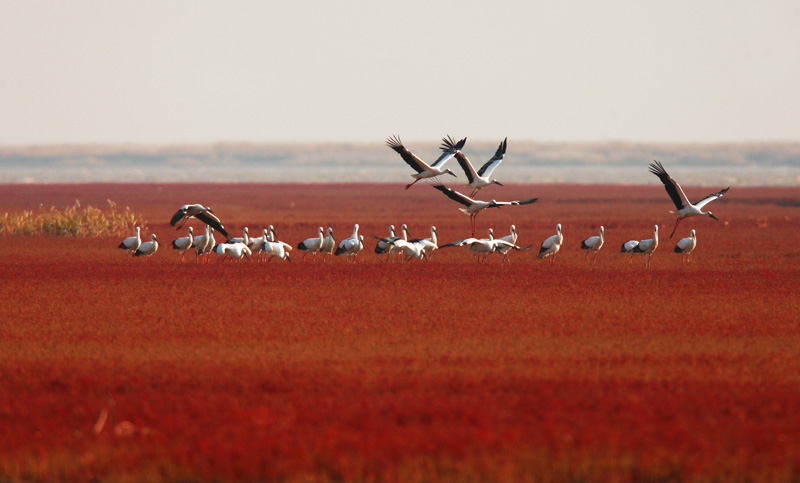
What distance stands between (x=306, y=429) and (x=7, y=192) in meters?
69.1

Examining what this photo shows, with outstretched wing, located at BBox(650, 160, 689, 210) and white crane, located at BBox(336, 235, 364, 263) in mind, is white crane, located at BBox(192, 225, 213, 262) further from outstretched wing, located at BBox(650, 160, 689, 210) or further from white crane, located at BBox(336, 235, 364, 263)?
outstretched wing, located at BBox(650, 160, 689, 210)

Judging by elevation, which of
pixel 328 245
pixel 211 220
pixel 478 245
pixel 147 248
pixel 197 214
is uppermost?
pixel 197 214

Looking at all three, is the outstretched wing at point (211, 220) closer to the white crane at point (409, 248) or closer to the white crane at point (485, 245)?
the white crane at point (409, 248)

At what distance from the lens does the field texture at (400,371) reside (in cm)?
898

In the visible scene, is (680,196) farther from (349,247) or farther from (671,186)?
(349,247)

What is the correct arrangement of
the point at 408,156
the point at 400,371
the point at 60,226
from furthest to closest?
the point at 60,226
the point at 408,156
the point at 400,371

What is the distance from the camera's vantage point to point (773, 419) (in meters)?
9.98

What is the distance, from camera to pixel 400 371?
1222 cm

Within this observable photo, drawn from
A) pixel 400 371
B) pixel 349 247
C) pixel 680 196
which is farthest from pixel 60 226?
pixel 400 371

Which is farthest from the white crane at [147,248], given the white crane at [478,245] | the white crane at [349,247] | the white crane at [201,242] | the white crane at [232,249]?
the white crane at [478,245]

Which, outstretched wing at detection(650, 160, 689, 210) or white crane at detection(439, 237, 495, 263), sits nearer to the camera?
outstretched wing at detection(650, 160, 689, 210)

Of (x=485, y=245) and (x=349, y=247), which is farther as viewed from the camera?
(x=349, y=247)

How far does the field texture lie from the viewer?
8984 millimetres

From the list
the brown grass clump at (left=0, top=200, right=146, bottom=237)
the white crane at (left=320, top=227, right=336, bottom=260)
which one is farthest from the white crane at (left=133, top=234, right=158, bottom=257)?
the brown grass clump at (left=0, top=200, right=146, bottom=237)
